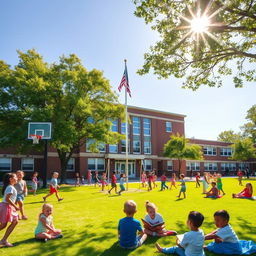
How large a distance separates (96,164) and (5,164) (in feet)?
42.0

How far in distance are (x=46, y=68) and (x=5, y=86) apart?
4559 millimetres

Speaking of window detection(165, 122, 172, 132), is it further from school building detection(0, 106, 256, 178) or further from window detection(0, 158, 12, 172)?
window detection(0, 158, 12, 172)

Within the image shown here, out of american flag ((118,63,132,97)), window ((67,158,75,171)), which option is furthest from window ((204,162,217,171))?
american flag ((118,63,132,97))

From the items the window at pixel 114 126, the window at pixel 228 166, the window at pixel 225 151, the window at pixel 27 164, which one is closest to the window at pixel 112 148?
the window at pixel 114 126

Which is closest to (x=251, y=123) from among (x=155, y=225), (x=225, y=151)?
(x=225, y=151)

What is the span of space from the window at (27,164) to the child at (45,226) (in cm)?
2973

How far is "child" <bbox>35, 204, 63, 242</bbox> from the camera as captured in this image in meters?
5.45

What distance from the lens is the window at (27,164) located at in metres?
32.5

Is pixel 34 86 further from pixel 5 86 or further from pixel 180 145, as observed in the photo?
pixel 180 145

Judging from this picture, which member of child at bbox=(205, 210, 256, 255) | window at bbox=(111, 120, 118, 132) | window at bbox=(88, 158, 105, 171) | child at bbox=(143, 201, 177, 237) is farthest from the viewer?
window at bbox=(111, 120, 118, 132)

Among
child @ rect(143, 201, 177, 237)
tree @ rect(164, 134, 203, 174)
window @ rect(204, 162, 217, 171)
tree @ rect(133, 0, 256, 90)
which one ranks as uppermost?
tree @ rect(133, 0, 256, 90)

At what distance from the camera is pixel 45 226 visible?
550 centimetres

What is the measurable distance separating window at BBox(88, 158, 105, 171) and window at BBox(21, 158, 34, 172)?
8326mm

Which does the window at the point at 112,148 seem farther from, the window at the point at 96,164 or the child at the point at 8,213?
the child at the point at 8,213
